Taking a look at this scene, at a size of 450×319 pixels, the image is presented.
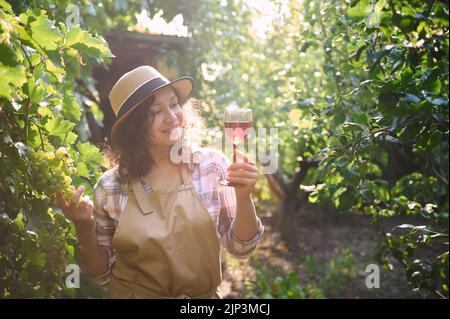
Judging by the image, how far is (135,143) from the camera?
207 cm

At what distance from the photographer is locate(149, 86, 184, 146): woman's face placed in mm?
1946

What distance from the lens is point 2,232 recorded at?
5.36ft

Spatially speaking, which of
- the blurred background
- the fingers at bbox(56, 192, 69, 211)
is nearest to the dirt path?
the blurred background

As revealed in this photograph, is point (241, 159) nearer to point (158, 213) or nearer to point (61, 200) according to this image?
point (158, 213)

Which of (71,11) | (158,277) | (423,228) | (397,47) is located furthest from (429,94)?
(71,11)

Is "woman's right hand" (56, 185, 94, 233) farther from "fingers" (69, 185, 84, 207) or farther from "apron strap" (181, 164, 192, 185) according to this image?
"apron strap" (181, 164, 192, 185)

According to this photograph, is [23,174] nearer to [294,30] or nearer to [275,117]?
[294,30]

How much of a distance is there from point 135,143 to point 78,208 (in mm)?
437

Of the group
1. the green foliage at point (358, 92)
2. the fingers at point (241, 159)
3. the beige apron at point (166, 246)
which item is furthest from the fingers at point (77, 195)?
the green foliage at point (358, 92)

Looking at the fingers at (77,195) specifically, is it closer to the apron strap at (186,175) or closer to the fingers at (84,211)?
the fingers at (84,211)

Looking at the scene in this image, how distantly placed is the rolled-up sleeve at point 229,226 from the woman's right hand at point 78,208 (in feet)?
1.65

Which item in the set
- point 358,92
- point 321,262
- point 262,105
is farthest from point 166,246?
point 321,262

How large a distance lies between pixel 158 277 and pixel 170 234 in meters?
0.17

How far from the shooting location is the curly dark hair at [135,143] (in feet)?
6.57
